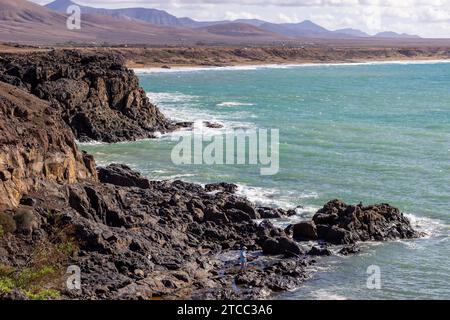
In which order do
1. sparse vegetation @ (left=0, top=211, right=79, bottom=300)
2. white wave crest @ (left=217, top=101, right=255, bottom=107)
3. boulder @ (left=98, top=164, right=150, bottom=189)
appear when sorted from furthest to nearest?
white wave crest @ (left=217, top=101, right=255, bottom=107) → boulder @ (left=98, top=164, right=150, bottom=189) → sparse vegetation @ (left=0, top=211, right=79, bottom=300)

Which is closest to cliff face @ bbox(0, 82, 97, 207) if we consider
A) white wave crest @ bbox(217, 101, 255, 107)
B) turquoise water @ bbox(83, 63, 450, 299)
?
turquoise water @ bbox(83, 63, 450, 299)

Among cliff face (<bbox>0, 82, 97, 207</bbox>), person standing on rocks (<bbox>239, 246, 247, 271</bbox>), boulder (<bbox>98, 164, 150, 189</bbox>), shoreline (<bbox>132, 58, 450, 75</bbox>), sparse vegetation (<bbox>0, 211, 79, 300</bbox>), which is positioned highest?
shoreline (<bbox>132, 58, 450, 75</bbox>)

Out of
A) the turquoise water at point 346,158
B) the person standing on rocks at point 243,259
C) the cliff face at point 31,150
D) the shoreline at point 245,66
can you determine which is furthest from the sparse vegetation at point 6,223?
the shoreline at point 245,66

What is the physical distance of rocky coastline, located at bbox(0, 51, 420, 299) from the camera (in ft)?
82.9

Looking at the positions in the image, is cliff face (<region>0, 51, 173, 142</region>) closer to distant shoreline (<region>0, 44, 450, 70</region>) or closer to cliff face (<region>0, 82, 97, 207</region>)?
cliff face (<region>0, 82, 97, 207</region>)

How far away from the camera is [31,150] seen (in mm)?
30438

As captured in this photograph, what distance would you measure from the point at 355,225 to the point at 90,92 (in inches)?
1329

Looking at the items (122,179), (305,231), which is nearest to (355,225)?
(305,231)

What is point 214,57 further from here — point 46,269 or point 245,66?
point 46,269

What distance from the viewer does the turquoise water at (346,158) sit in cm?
2881

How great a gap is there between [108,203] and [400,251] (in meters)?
13.0

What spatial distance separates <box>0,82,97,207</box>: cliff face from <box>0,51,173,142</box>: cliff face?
2056 centimetres

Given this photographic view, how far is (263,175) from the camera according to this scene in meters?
45.1
